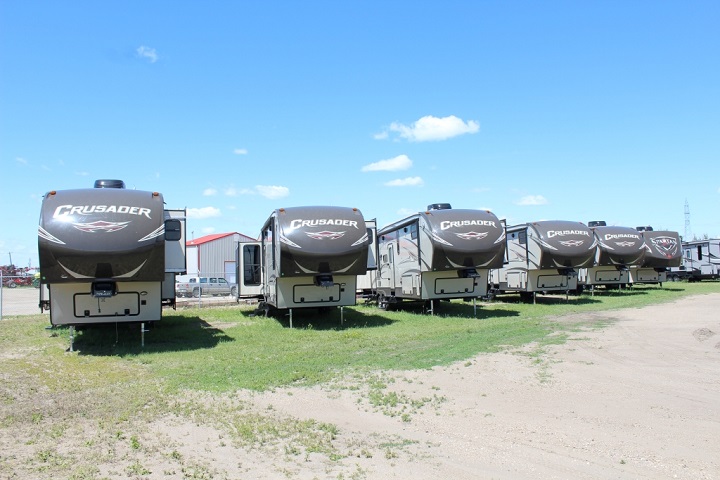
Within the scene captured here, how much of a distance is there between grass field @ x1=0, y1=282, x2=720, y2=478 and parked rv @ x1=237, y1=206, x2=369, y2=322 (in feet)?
3.21

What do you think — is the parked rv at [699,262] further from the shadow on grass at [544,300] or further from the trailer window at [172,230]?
the trailer window at [172,230]

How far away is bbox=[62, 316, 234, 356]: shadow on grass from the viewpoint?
12.1 m

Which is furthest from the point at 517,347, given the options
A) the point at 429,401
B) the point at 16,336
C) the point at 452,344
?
the point at 16,336

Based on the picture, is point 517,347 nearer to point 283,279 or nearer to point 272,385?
point 272,385

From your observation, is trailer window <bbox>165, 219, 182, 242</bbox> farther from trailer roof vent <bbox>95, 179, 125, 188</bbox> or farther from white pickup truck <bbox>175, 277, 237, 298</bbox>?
white pickup truck <bbox>175, 277, 237, 298</bbox>

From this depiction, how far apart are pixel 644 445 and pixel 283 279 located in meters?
10.9

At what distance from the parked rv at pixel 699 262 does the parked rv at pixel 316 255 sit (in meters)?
32.4

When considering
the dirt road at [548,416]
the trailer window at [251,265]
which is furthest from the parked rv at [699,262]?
the dirt road at [548,416]

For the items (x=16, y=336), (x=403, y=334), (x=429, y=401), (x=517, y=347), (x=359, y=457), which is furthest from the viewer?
(x=16, y=336)

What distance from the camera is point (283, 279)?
15141mm

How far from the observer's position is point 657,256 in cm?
2888

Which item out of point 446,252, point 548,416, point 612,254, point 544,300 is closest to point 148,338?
point 446,252

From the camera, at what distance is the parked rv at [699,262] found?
126ft

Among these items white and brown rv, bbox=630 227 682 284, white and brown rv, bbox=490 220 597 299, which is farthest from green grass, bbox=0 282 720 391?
white and brown rv, bbox=630 227 682 284
